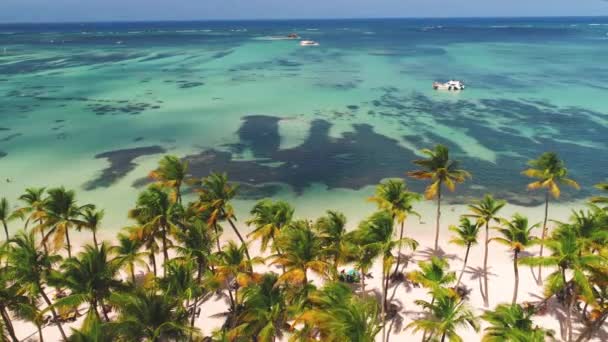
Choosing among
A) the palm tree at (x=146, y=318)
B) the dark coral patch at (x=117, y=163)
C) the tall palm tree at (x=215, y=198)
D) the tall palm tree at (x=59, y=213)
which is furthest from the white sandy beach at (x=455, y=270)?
the dark coral patch at (x=117, y=163)

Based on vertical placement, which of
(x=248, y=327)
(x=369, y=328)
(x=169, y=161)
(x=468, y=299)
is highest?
(x=169, y=161)

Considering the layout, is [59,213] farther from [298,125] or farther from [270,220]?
[298,125]

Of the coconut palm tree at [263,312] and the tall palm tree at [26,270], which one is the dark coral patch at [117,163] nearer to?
the tall palm tree at [26,270]

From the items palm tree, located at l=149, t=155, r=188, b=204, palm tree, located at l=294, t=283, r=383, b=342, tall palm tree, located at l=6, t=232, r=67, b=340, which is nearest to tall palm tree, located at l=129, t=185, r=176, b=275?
palm tree, located at l=149, t=155, r=188, b=204

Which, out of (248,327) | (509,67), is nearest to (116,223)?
(248,327)

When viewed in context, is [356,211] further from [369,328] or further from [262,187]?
[369,328]

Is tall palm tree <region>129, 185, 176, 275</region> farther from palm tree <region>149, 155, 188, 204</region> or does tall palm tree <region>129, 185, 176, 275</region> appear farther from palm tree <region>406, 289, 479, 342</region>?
palm tree <region>406, 289, 479, 342</region>
